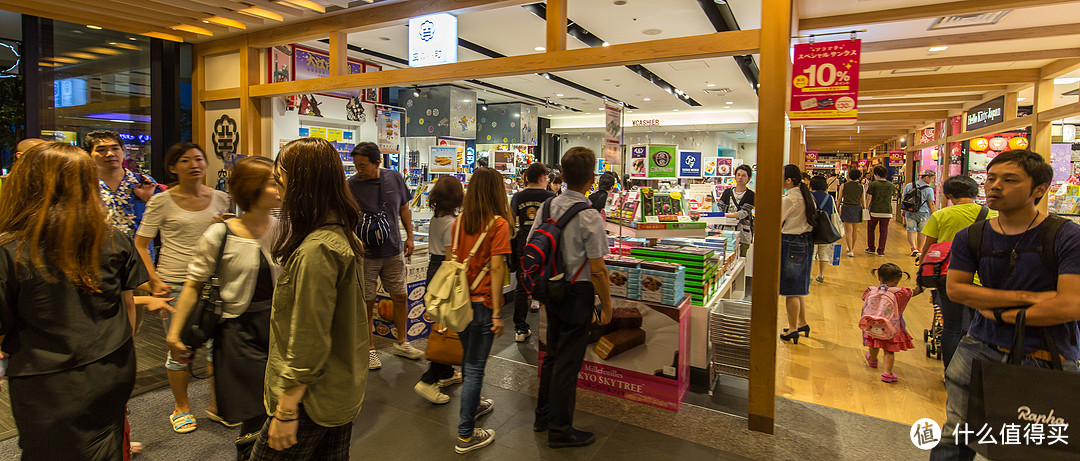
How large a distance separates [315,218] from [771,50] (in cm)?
258

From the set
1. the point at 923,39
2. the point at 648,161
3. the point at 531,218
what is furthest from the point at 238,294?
the point at 923,39

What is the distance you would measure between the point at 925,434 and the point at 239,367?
3.47m

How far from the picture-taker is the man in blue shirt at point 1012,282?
187 cm

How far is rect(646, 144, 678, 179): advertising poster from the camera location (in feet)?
16.6

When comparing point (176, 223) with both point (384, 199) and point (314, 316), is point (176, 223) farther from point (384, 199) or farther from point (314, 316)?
point (314, 316)

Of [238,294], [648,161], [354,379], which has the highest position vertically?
[648,161]

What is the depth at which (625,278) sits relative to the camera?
11.6 feet

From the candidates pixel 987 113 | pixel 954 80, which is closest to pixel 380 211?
pixel 954 80

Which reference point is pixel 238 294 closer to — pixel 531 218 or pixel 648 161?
pixel 531 218

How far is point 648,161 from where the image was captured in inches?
203

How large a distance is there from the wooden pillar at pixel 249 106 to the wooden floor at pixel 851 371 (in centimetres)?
531

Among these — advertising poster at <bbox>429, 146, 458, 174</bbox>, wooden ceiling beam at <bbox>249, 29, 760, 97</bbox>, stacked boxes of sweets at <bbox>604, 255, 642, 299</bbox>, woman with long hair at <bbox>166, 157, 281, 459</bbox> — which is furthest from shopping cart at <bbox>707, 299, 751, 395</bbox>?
advertising poster at <bbox>429, 146, 458, 174</bbox>

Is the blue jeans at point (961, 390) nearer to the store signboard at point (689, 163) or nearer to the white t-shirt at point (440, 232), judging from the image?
the white t-shirt at point (440, 232)

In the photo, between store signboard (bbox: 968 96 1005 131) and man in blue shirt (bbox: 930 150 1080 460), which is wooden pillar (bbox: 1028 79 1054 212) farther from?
man in blue shirt (bbox: 930 150 1080 460)
